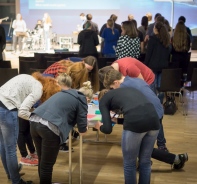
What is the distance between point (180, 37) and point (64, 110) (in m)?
4.26

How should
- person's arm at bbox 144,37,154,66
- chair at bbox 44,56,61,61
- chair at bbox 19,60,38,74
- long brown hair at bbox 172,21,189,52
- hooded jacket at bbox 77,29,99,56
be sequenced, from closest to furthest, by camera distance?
1. person's arm at bbox 144,37,154,66
2. chair at bbox 19,60,38,74
3. long brown hair at bbox 172,21,189,52
4. chair at bbox 44,56,61,61
5. hooded jacket at bbox 77,29,99,56

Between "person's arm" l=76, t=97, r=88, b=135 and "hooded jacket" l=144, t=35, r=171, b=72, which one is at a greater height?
"hooded jacket" l=144, t=35, r=171, b=72

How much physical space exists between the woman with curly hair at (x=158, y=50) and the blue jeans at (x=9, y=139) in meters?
3.24

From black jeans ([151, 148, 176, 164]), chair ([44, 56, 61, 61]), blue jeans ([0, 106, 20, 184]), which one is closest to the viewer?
blue jeans ([0, 106, 20, 184])

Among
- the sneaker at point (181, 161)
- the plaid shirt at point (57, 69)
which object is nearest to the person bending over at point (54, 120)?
the plaid shirt at point (57, 69)

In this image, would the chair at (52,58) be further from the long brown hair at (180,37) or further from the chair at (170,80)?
the long brown hair at (180,37)

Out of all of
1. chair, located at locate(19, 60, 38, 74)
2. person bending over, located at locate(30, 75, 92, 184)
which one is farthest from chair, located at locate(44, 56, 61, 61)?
person bending over, located at locate(30, 75, 92, 184)

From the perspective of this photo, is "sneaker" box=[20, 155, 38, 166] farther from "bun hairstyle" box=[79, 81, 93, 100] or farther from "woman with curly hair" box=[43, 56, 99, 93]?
"bun hairstyle" box=[79, 81, 93, 100]

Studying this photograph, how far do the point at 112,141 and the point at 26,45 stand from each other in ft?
32.3

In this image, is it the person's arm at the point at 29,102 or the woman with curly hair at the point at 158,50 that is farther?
the woman with curly hair at the point at 158,50

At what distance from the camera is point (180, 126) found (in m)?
5.91

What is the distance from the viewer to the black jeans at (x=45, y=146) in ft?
10.6

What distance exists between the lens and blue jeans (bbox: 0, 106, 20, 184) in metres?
3.51

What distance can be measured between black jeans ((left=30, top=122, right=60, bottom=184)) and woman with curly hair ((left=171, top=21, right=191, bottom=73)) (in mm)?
4068
